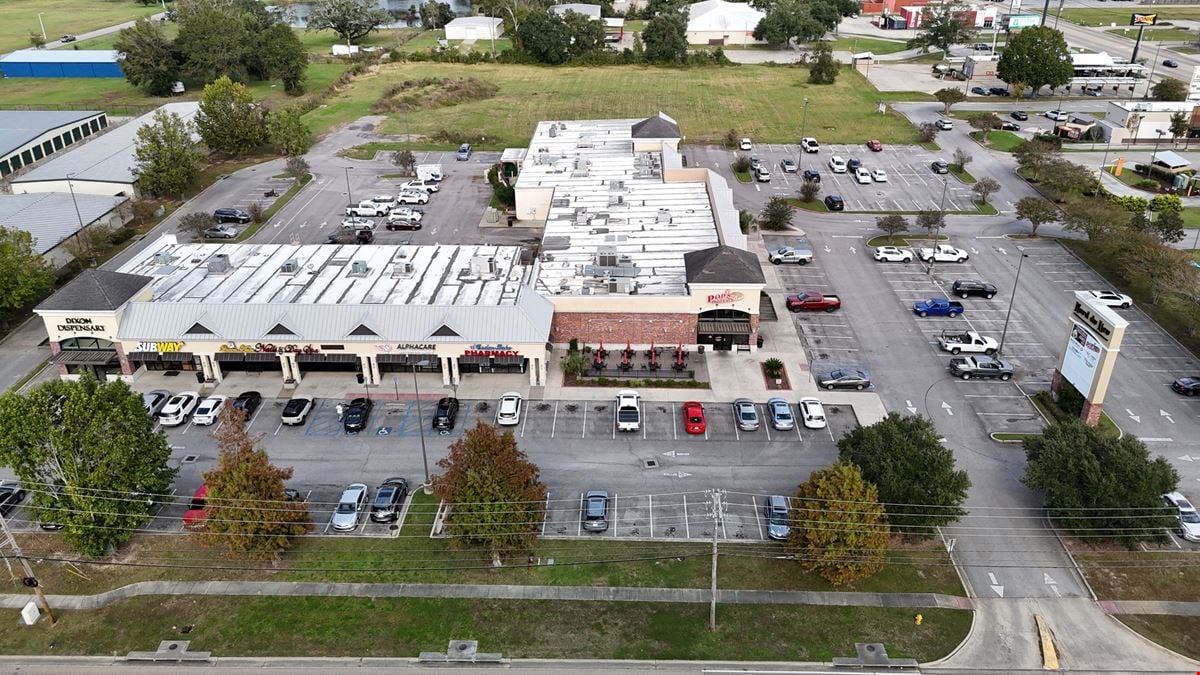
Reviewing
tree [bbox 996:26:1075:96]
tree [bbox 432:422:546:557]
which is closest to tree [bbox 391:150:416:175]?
tree [bbox 432:422:546:557]

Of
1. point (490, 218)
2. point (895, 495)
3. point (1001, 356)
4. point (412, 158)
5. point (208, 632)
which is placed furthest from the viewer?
point (412, 158)

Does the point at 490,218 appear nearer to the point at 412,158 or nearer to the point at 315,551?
the point at 412,158

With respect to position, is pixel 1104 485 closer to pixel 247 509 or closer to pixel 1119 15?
pixel 247 509

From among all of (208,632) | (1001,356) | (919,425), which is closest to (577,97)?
(1001,356)

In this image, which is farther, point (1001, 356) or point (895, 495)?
point (1001, 356)

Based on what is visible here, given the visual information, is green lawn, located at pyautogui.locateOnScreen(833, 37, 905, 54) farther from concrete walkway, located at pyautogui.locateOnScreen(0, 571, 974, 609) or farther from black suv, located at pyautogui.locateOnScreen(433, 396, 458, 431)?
concrete walkway, located at pyautogui.locateOnScreen(0, 571, 974, 609)

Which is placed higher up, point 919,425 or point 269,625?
point 919,425
